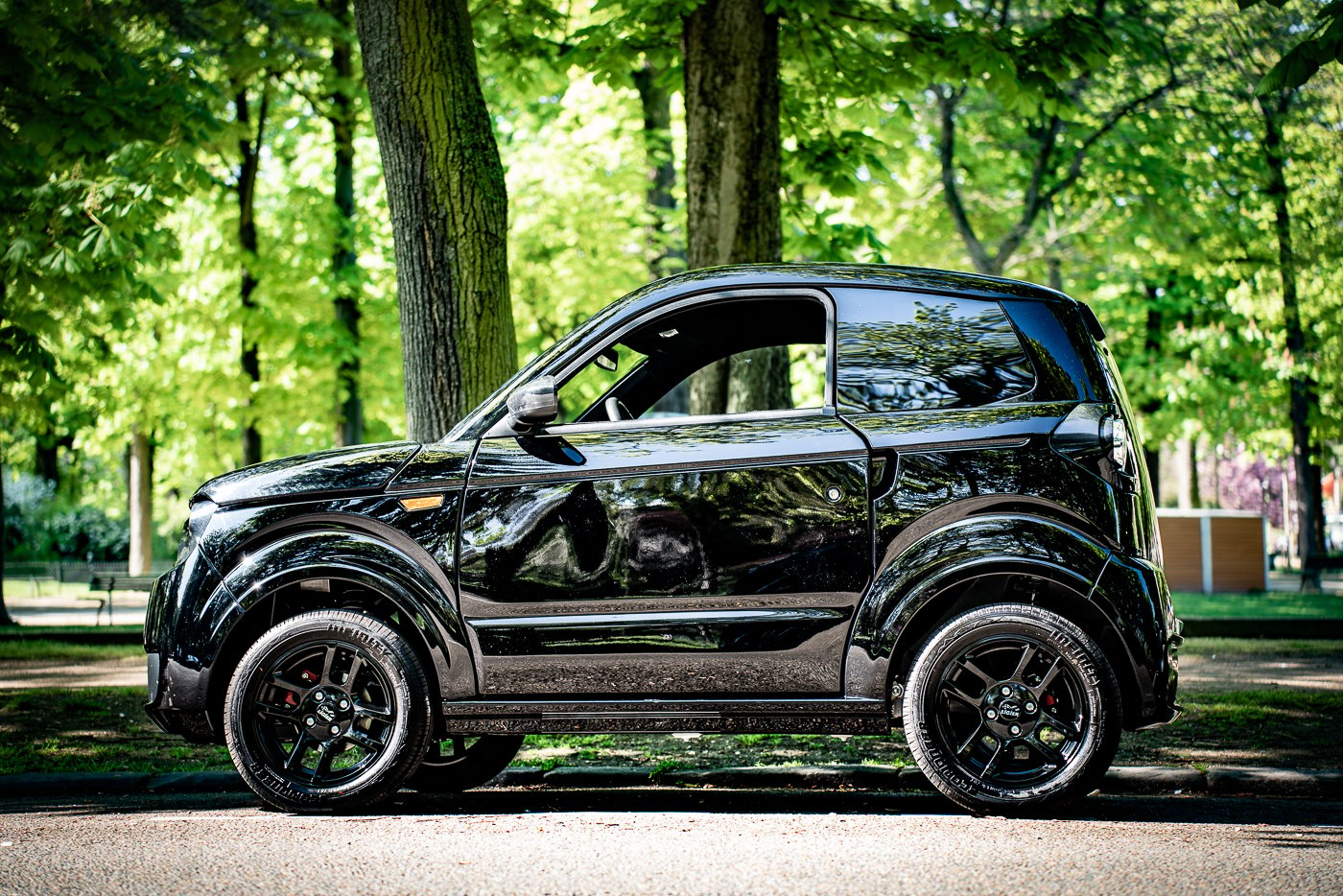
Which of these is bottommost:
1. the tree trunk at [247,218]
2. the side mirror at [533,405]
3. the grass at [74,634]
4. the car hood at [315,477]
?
the grass at [74,634]

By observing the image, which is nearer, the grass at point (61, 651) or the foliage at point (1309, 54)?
the foliage at point (1309, 54)

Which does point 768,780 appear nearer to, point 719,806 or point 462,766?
point 719,806

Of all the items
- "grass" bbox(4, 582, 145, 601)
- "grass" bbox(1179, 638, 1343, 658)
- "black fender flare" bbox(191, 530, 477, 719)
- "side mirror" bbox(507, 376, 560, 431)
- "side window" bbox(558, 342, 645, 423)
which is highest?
"side window" bbox(558, 342, 645, 423)

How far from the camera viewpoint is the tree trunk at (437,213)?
758 centimetres

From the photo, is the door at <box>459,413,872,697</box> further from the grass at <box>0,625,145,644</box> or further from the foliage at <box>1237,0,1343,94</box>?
the grass at <box>0,625,145,644</box>

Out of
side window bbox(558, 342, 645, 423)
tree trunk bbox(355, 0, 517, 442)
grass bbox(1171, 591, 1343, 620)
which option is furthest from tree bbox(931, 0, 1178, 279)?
tree trunk bbox(355, 0, 517, 442)

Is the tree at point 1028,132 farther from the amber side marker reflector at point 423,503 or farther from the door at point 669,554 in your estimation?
the amber side marker reflector at point 423,503

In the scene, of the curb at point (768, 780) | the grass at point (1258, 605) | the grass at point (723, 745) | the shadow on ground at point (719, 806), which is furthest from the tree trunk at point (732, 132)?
the grass at point (1258, 605)

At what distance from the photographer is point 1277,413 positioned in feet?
94.1

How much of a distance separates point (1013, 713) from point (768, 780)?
58.8 inches

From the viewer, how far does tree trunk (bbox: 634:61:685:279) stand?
Answer: 60.7 ft

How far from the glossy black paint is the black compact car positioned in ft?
0.04

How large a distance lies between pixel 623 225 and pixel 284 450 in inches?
423

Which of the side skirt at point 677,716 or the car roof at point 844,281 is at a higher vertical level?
the car roof at point 844,281
